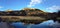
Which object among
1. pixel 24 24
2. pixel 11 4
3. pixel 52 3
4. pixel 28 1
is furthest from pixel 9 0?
pixel 52 3

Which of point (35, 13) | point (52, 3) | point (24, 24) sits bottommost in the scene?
point (24, 24)

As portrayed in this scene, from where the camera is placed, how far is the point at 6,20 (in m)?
1.84

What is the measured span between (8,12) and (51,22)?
54 centimetres

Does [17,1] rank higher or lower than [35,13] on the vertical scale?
higher

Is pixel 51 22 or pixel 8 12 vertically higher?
pixel 8 12

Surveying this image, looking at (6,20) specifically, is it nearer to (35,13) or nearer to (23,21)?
(23,21)

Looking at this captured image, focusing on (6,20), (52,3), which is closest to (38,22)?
(52,3)

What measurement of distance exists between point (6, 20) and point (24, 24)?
0.76ft

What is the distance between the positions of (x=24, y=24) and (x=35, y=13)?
7.5 inches

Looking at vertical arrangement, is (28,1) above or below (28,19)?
above

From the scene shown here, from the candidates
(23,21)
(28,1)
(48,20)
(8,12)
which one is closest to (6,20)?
(8,12)

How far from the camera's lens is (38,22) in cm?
181

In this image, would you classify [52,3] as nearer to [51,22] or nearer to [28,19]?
[51,22]

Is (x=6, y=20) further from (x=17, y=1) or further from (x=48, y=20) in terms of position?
(x=48, y=20)
